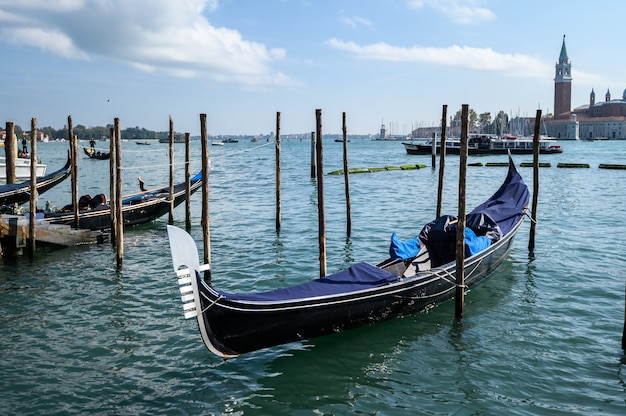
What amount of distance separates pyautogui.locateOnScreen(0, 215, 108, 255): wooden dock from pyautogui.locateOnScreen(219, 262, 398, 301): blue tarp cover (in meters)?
7.15

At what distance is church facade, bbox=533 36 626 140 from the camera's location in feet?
394

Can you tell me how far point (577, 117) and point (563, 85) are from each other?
27.2ft

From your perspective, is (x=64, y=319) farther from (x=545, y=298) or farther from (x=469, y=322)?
(x=545, y=298)

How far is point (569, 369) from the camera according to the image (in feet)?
21.1

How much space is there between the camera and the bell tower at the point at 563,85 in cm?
12850

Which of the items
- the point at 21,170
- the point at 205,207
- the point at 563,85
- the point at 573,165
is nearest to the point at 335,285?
the point at 205,207

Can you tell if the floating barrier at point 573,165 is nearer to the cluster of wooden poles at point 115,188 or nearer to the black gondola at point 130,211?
the black gondola at point 130,211

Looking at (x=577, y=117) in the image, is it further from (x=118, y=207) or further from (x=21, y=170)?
(x=118, y=207)

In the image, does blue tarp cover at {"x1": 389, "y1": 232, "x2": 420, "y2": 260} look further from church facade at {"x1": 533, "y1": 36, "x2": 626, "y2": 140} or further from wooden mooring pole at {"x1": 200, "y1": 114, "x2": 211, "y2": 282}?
church facade at {"x1": 533, "y1": 36, "x2": 626, "y2": 140}

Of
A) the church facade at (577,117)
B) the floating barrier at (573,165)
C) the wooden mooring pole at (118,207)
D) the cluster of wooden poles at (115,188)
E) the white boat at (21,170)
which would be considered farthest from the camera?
the church facade at (577,117)

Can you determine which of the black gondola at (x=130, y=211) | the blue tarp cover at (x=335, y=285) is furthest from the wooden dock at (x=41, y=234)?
the blue tarp cover at (x=335, y=285)

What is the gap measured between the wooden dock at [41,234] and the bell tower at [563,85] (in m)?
134

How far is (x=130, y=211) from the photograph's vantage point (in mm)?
14766

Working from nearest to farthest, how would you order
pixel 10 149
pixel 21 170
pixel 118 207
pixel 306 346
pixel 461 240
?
pixel 306 346 → pixel 461 240 → pixel 118 207 → pixel 10 149 → pixel 21 170
